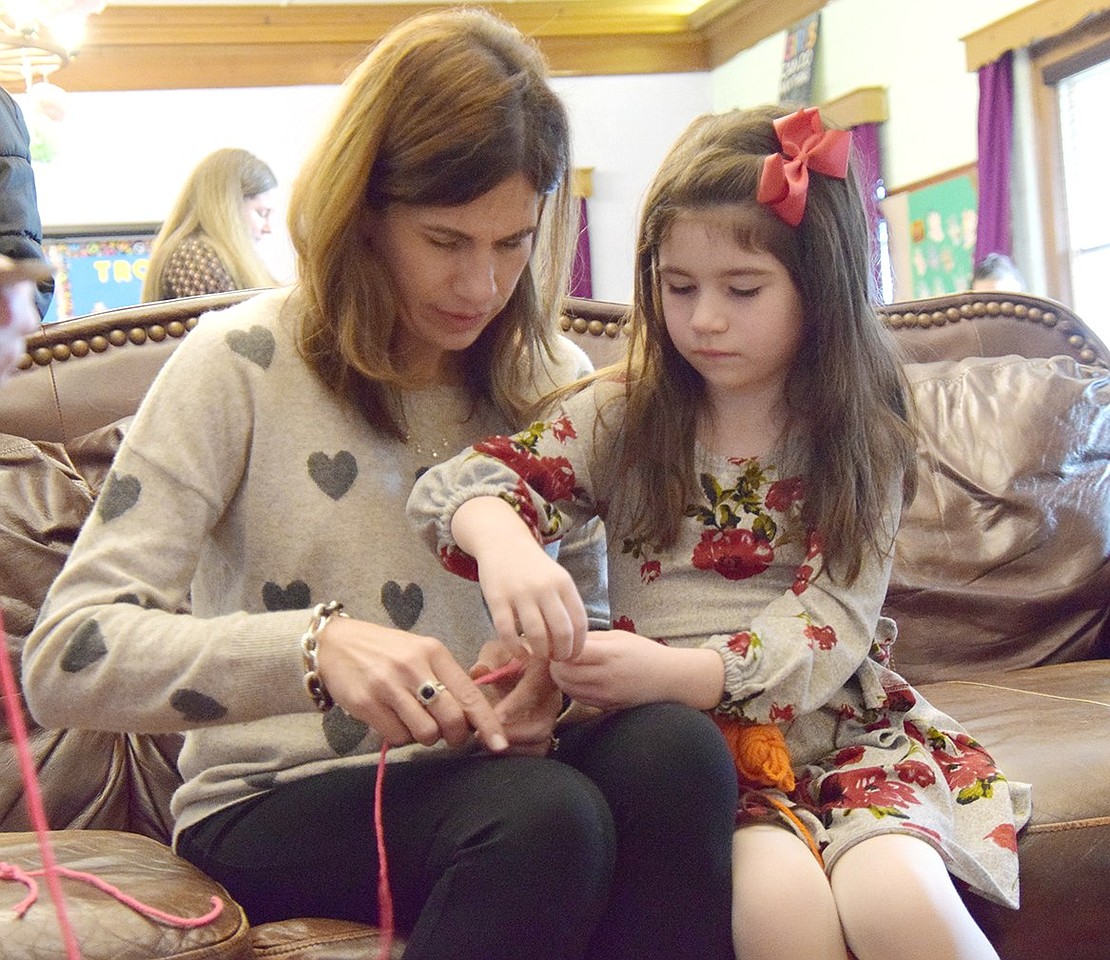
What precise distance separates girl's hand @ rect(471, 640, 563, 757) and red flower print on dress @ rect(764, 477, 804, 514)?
313mm

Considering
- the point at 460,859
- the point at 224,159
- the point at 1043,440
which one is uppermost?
the point at 224,159

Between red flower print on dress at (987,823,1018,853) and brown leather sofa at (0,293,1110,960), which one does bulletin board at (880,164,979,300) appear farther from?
red flower print on dress at (987,823,1018,853)

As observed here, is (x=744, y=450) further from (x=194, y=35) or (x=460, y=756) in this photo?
(x=194, y=35)

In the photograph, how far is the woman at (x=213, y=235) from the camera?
275 centimetres

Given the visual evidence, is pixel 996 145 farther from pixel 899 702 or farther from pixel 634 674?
pixel 634 674

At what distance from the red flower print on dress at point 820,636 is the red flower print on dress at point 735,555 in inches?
3.9

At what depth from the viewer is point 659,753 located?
100 cm

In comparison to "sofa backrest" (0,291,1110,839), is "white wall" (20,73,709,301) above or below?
above

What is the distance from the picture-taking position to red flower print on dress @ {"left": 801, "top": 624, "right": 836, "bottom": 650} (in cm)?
119

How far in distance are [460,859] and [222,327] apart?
55 centimetres

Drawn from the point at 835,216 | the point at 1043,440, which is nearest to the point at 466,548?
the point at 835,216

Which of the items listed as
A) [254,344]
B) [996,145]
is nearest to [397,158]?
[254,344]

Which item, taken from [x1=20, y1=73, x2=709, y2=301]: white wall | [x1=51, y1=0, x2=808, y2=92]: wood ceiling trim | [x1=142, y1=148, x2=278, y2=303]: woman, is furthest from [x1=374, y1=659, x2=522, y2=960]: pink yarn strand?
[x1=51, y1=0, x2=808, y2=92]: wood ceiling trim

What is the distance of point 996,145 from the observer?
5.06 meters
